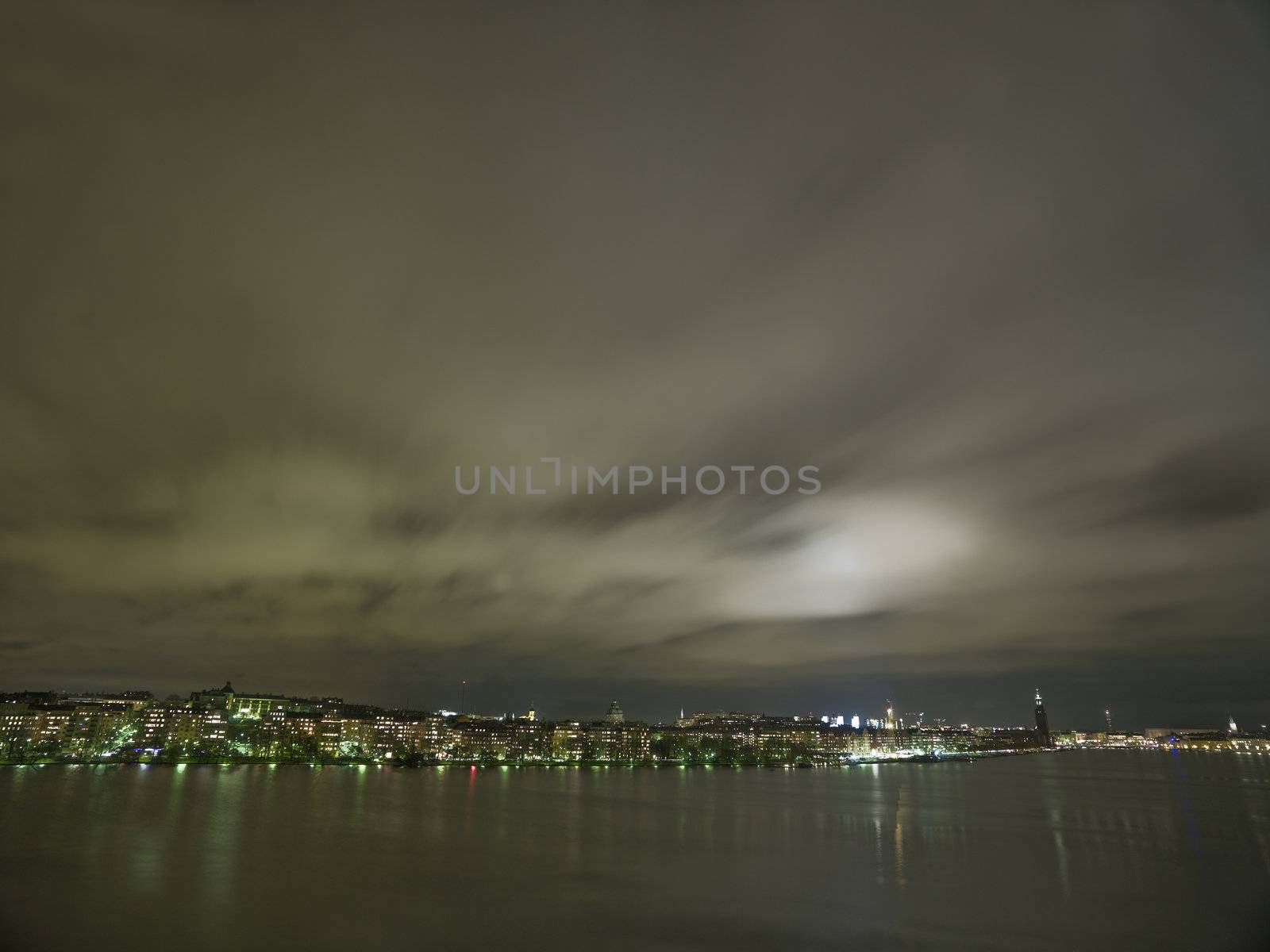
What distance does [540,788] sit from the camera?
64562mm

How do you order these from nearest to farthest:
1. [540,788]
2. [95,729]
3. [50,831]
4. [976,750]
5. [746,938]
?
1. [746,938]
2. [50,831]
3. [540,788]
4. [95,729]
5. [976,750]

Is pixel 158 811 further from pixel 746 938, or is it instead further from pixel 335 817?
pixel 746 938

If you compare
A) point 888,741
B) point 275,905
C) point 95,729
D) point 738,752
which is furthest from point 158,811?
point 888,741

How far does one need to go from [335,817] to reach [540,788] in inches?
1075

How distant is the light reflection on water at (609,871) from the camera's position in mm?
20047

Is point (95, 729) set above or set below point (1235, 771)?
above

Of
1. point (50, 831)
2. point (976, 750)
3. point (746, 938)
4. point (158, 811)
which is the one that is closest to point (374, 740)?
point (158, 811)

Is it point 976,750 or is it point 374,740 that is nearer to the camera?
point 374,740

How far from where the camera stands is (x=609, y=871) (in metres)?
27.6

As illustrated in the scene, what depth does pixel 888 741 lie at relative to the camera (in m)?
188

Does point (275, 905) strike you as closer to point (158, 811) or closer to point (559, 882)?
point (559, 882)

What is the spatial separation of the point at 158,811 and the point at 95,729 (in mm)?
83576

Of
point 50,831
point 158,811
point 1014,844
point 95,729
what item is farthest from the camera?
point 95,729

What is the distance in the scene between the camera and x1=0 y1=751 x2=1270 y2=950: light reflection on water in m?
20.0
